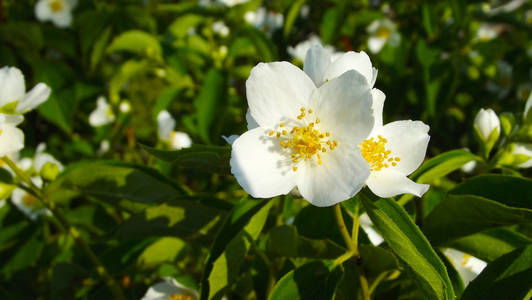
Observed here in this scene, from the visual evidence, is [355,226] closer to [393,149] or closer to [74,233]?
[393,149]

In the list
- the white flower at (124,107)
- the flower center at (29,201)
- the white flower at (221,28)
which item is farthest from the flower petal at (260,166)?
the white flower at (221,28)

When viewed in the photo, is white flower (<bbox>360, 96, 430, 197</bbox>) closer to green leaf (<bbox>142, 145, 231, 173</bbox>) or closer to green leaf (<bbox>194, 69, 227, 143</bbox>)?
green leaf (<bbox>142, 145, 231, 173</bbox>)

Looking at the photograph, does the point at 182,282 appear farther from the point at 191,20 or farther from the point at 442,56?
the point at 442,56

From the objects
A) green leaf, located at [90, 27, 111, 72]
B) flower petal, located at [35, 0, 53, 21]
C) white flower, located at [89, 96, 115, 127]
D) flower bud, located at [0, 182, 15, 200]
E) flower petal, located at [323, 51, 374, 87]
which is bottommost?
white flower, located at [89, 96, 115, 127]

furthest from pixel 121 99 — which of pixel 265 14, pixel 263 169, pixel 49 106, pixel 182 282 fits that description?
pixel 263 169

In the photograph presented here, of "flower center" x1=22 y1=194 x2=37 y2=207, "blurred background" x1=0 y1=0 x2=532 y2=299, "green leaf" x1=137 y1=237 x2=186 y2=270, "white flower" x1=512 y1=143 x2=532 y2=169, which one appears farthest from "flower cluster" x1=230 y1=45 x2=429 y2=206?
"flower center" x1=22 y1=194 x2=37 y2=207

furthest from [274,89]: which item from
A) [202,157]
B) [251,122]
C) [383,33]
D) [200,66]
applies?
[383,33]
